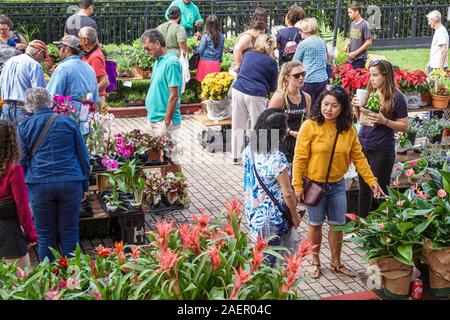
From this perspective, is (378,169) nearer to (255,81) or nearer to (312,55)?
(255,81)

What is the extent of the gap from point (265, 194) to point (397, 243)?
113 centimetres

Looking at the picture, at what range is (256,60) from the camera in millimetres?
9188

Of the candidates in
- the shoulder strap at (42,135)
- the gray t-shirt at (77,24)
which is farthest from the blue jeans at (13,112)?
the gray t-shirt at (77,24)

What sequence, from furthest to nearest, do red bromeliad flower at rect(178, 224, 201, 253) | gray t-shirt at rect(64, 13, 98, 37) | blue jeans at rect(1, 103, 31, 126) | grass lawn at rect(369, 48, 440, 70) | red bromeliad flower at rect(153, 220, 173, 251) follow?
grass lawn at rect(369, 48, 440, 70)
gray t-shirt at rect(64, 13, 98, 37)
blue jeans at rect(1, 103, 31, 126)
red bromeliad flower at rect(178, 224, 201, 253)
red bromeliad flower at rect(153, 220, 173, 251)

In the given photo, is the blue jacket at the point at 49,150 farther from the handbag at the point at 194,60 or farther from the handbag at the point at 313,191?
the handbag at the point at 194,60

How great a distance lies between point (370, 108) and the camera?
23.5 ft

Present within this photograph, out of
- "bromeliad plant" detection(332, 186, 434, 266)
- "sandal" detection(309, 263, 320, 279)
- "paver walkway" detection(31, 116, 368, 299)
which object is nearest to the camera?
"bromeliad plant" detection(332, 186, 434, 266)

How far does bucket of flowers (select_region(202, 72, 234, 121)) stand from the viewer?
1055 cm

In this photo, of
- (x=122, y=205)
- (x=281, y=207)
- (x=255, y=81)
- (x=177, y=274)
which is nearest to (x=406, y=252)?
(x=281, y=207)

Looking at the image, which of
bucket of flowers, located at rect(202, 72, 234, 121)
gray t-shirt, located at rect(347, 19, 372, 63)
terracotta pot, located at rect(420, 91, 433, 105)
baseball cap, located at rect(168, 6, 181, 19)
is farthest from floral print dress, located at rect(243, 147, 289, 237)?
gray t-shirt, located at rect(347, 19, 372, 63)

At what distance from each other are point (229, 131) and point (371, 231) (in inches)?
223

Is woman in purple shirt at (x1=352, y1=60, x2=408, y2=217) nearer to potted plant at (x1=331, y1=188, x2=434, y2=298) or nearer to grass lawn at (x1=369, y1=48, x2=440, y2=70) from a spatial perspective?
potted plant at (x1=331, y1=188, x2=434, y2=298)
